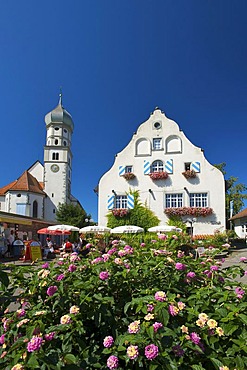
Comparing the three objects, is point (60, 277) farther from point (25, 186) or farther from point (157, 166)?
point (25, 186)

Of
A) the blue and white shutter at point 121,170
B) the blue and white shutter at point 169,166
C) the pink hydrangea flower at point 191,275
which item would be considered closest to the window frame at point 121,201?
the blue and white shutter at point 121,170

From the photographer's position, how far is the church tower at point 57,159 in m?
45.3

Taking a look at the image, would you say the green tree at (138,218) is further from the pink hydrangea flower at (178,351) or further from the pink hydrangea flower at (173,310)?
the pink hydrangea flower at (178,351)

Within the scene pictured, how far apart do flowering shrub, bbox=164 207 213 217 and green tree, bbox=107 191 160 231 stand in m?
1.31

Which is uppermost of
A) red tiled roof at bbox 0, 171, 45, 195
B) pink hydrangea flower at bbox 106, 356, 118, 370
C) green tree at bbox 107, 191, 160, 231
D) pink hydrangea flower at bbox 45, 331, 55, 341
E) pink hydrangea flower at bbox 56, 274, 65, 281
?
red tiled roof at bbox 0, 171, 45, 195

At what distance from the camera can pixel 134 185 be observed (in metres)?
23.2

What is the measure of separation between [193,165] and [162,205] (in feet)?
14.1

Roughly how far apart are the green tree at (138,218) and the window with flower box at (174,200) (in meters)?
1.62

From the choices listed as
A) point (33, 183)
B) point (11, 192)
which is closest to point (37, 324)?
point (11, 192)

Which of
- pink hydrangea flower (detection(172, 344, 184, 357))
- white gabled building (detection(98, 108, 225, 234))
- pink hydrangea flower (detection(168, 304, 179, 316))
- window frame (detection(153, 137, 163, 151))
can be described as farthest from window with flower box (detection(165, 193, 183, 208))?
pink hydrangea flower (detection(172, 344, 184, 357))

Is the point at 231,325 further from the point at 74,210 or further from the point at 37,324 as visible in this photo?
the point at 74,210

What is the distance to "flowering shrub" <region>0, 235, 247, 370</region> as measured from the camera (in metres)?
1.56

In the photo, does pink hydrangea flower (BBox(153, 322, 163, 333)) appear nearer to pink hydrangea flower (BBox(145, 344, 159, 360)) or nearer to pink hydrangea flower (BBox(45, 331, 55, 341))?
pink hydrangea flower (BBox(145, 344, 159, 360))

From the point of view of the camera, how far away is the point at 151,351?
148cm
